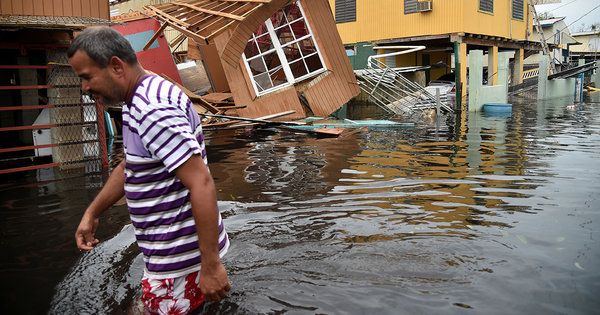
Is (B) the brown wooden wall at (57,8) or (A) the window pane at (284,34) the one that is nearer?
(B) the brown wooden wall at (57,8)

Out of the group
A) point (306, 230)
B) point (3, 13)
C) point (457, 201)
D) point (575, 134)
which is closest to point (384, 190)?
point (457, 201)

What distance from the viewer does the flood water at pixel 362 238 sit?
12.6 ft

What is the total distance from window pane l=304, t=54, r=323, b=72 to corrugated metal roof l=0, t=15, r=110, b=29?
945cm

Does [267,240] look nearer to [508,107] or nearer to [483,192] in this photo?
[483,192]

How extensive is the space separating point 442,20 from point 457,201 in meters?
22.3

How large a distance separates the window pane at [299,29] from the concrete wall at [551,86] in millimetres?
17147

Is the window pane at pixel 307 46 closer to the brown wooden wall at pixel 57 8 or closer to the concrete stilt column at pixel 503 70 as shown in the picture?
the brown wooden wall at pixel 57 8

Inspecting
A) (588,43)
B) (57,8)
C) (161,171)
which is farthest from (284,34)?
(588,43)

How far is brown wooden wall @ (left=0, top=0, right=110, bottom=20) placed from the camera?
8.80 m

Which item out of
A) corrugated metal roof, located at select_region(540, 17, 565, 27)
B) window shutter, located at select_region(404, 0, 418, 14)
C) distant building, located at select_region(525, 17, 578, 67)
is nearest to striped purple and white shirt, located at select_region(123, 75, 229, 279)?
window shutter, located at select_region(404, 0, 418, 14)

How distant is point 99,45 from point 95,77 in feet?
0.48

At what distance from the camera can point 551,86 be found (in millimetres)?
30516

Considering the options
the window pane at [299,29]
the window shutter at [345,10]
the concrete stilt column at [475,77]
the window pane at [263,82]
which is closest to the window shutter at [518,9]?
the window shutter at [345,10]

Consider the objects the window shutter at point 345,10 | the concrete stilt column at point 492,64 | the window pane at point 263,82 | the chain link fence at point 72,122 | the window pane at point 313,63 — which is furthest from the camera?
the window shutter at point 345,10
